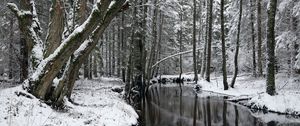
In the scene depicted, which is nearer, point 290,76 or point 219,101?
point 219,101

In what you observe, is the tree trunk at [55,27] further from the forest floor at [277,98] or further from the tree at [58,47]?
the forest floor at [277,98]

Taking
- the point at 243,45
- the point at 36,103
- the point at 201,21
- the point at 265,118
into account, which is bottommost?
the point at 265,118

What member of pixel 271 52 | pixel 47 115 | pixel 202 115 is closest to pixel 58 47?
pixel 47 115

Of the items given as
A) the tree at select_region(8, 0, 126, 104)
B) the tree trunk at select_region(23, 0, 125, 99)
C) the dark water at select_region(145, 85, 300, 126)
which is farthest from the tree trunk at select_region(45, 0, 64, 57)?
the dark water at select_region(145, 85, 300, 126)

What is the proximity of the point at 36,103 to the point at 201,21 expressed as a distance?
4283cm

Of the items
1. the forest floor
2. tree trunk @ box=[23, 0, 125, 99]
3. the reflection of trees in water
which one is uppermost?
tree trunk @ box=[23, 0, 125, 99]

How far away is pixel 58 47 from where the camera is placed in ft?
36.8

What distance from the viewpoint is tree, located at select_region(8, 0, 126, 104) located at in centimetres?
1107

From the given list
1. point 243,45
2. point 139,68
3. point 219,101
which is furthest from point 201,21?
point 219,101

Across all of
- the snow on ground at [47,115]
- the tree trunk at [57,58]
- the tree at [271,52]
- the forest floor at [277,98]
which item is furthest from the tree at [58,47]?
the tree at [271,52]

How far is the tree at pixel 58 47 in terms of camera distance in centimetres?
1107

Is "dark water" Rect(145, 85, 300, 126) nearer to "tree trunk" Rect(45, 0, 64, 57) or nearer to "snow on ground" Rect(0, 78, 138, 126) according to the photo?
"snow on ground" Rect(0, 78, 138, 126)

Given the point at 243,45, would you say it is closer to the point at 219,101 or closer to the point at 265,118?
the point at 219,101

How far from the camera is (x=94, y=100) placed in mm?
15898
